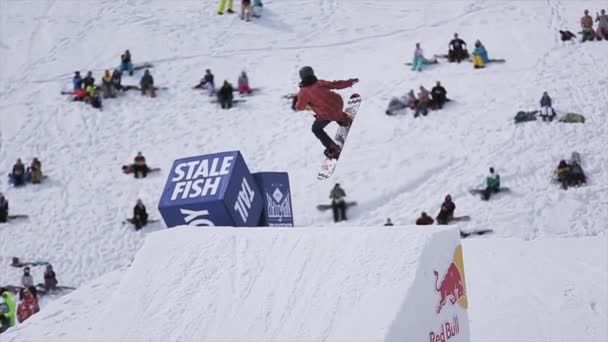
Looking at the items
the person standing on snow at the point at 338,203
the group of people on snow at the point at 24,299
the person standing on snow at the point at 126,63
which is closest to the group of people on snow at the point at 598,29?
the person standing on snow at the point at 338,203

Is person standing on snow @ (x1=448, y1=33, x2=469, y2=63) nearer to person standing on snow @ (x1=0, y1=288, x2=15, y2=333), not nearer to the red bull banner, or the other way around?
person standing on snow @ (x1=0, y1=288, x2=15, y2=333)

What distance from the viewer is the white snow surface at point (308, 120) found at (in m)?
23.4

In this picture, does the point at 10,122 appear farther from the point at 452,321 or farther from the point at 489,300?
the point at 452,321

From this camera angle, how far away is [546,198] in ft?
75.0

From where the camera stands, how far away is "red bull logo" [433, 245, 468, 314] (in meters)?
10.6

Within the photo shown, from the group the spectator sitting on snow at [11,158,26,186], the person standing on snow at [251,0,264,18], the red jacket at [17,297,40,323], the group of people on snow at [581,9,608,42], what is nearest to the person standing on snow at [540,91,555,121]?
the group of people on snow at [581,9,608,42]

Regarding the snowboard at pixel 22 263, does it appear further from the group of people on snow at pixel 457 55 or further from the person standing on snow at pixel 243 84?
the group of people on snow at pixel 457 55

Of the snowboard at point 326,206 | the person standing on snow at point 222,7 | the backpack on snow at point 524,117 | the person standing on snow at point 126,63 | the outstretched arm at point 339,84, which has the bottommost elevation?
the snowboard at point 326,206

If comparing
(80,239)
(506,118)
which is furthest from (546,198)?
(80,239)

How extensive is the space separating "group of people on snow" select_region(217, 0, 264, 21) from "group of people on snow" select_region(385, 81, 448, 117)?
29.3ft

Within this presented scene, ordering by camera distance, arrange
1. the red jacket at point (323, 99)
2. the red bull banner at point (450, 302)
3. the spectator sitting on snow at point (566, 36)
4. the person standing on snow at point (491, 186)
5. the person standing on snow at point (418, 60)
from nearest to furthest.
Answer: the red bull banner at point (450, 302)
the red jacket at point (323, 99)
the person standing on snow at point (491, 186)
the person standing on snow at point (418, 60)
the spectator sitting on snow at point (566, 36)

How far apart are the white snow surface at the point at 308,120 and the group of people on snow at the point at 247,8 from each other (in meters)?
0.36

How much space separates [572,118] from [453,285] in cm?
1571

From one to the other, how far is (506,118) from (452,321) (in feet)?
53.2
